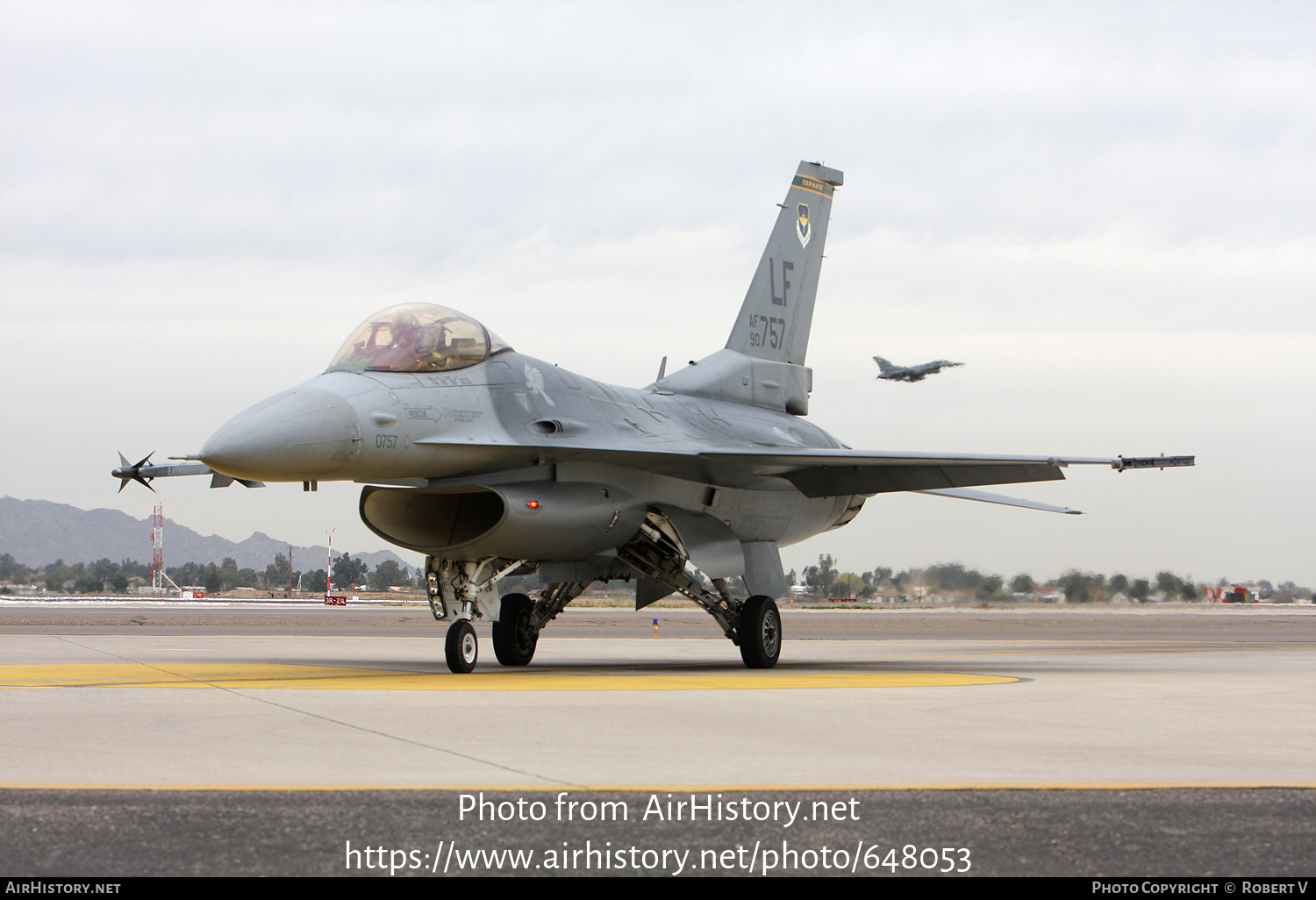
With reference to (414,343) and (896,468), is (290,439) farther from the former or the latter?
(896,468)

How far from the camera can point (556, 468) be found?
572 inches

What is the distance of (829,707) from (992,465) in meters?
7.52

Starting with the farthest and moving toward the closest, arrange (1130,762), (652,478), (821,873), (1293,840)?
(652,478) < (1130,762) < (1293,840) < (821,873)

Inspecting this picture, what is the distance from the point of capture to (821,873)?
166 inches

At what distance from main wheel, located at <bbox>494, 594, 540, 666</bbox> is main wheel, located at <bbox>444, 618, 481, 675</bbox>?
112 inches

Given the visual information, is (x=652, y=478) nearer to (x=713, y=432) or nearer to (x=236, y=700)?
(x=713, y=432)

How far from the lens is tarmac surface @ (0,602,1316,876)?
4.44 metres

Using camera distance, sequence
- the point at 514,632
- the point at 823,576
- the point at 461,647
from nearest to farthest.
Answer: the point at 461,647 < the point at 514,632 < the point at 823,576

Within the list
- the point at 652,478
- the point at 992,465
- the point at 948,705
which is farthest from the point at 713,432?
the point at 948,705

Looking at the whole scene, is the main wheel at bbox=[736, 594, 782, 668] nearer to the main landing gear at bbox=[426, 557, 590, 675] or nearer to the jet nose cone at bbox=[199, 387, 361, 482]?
the main landing gear at bbox=[426, 557, 590, 675]

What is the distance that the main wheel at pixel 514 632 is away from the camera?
16.3 metres

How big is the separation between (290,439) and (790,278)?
10.6 metres

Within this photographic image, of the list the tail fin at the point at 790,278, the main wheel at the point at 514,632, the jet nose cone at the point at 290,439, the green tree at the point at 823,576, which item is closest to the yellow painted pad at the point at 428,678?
the main wheel at the point at 514,632

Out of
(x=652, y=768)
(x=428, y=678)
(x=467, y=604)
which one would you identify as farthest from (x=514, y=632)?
(x=652, y=768)
